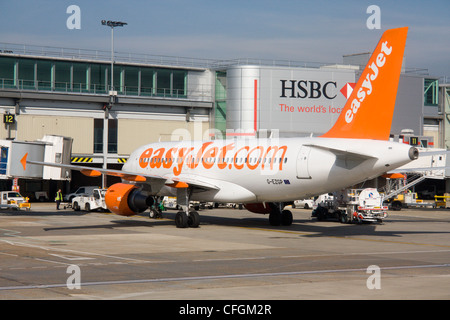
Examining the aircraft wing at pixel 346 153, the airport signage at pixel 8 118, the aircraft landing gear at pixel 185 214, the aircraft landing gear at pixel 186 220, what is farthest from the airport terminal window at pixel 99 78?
the aircraft wing at pixel 346 153

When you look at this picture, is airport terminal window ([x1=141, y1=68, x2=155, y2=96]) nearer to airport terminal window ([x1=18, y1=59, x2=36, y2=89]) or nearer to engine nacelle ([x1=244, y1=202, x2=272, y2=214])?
airport terminal window ([x1=18, y1=59, x2=36, y2=89])

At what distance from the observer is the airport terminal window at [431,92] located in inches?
3339

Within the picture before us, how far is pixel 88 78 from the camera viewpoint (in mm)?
72188

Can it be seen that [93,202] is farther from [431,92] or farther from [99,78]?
[431,92]

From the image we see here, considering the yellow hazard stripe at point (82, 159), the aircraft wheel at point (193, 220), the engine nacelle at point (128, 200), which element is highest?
the yellow hazard stripe at point (82, 159)

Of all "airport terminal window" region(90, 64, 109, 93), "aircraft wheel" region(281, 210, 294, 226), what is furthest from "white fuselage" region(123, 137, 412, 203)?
"airport terminal window" region(90, 64, 109, 93)

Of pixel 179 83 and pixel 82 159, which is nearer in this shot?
pixel 82 159

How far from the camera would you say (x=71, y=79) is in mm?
71438

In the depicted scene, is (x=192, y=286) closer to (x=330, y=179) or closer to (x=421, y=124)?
(x=330, y=179)

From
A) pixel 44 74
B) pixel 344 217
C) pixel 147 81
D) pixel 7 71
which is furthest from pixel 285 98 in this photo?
pixel 344 217

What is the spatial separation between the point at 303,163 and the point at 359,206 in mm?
10472

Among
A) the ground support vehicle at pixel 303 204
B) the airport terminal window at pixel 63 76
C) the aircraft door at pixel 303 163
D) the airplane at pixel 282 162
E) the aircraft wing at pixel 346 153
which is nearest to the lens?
the aircraft wing at pixel 346 153

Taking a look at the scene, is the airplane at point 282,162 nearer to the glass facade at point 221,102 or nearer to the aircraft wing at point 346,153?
the aircraft wing at point 346,153

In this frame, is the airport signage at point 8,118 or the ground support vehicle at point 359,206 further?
the airport signage at point 8,118
